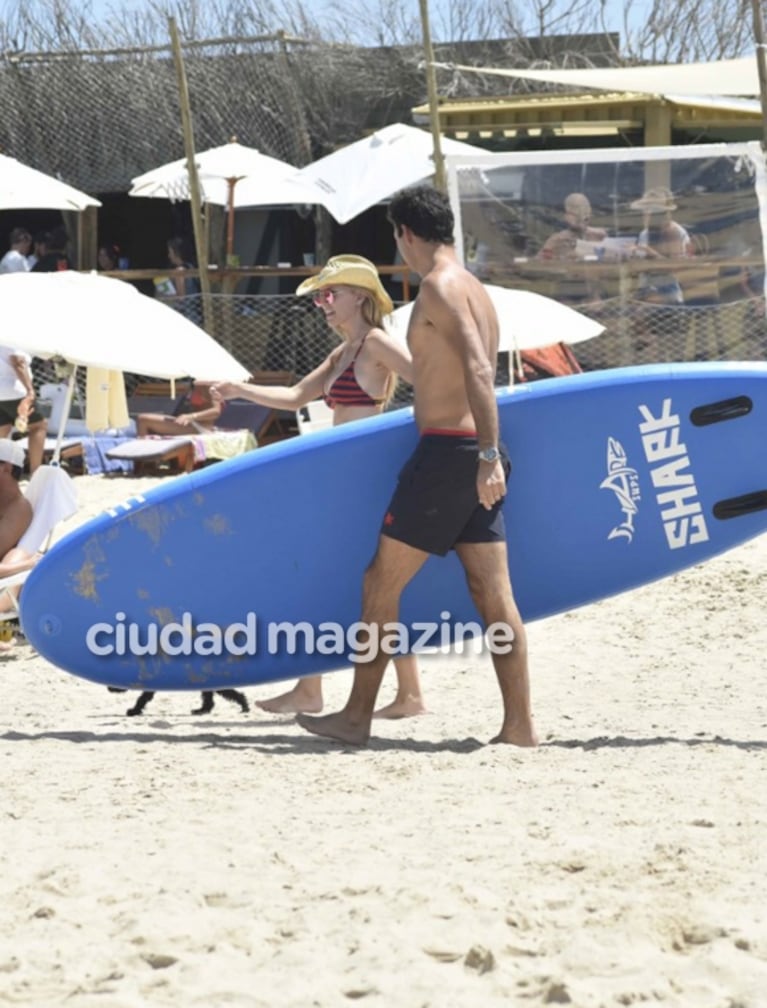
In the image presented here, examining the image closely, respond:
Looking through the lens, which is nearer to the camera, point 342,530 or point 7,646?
point 342,530

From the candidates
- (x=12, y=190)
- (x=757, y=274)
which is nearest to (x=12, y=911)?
(x=757, y=274)

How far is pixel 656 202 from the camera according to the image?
10.2m

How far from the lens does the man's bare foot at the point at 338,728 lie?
4852mm

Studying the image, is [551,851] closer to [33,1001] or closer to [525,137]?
[33,1001]

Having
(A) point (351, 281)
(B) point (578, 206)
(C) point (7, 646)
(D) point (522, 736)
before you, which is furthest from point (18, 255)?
(D) point (522, 736)

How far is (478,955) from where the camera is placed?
3018 millimetres

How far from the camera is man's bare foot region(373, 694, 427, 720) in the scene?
549 cm

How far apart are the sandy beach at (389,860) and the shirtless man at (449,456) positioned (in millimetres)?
397

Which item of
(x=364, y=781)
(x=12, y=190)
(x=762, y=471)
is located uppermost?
(x=12, y=190)

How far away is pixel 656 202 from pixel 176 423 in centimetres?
403

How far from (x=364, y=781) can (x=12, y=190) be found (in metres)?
8.72

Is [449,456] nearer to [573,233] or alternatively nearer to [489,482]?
[489,482]

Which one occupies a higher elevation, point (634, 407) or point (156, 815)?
point (634, 407)

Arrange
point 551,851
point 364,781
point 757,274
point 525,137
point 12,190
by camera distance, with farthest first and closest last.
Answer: point 525,137 < point 12,190 < point 757,274 < point 364,781 < point 551,851
